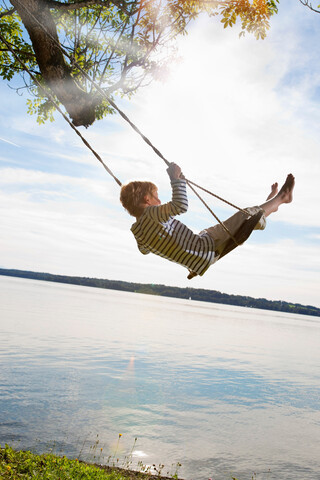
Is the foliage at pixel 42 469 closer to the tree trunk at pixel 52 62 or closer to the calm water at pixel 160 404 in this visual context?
the calm water at pixel 160 404

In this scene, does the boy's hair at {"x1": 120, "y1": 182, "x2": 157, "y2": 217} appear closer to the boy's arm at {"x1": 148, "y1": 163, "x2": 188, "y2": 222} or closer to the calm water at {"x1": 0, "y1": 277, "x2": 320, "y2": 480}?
the boy's arm at {"x1": 148, "y1": 163, "x2": 188, "y2": 222}

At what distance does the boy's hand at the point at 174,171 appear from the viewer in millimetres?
3723

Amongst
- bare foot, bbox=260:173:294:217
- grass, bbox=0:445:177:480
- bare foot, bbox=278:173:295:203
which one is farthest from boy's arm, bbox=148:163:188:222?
grass, bbox=0:445:177:480

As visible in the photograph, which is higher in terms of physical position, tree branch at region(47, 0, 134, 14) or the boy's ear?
tree branch at region(47, 0, 134, 14)

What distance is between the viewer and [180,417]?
17031 millimetres

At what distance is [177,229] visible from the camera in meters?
→ 3.91

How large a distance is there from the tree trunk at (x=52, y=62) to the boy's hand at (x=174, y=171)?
3.93 feet

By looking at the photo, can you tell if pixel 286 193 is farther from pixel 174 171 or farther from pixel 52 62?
pixel 52 62

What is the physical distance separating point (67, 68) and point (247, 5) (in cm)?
217

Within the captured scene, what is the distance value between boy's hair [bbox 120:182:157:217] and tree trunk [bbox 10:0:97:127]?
1.04 metres

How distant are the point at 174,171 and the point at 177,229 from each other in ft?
1.66

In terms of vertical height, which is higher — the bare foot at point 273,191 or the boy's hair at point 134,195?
Result: the bare foot at point 273,191

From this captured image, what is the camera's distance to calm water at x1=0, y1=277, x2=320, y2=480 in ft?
40.9

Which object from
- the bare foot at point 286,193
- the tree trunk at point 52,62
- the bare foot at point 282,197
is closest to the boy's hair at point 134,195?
the tree trunk at point 52,62
